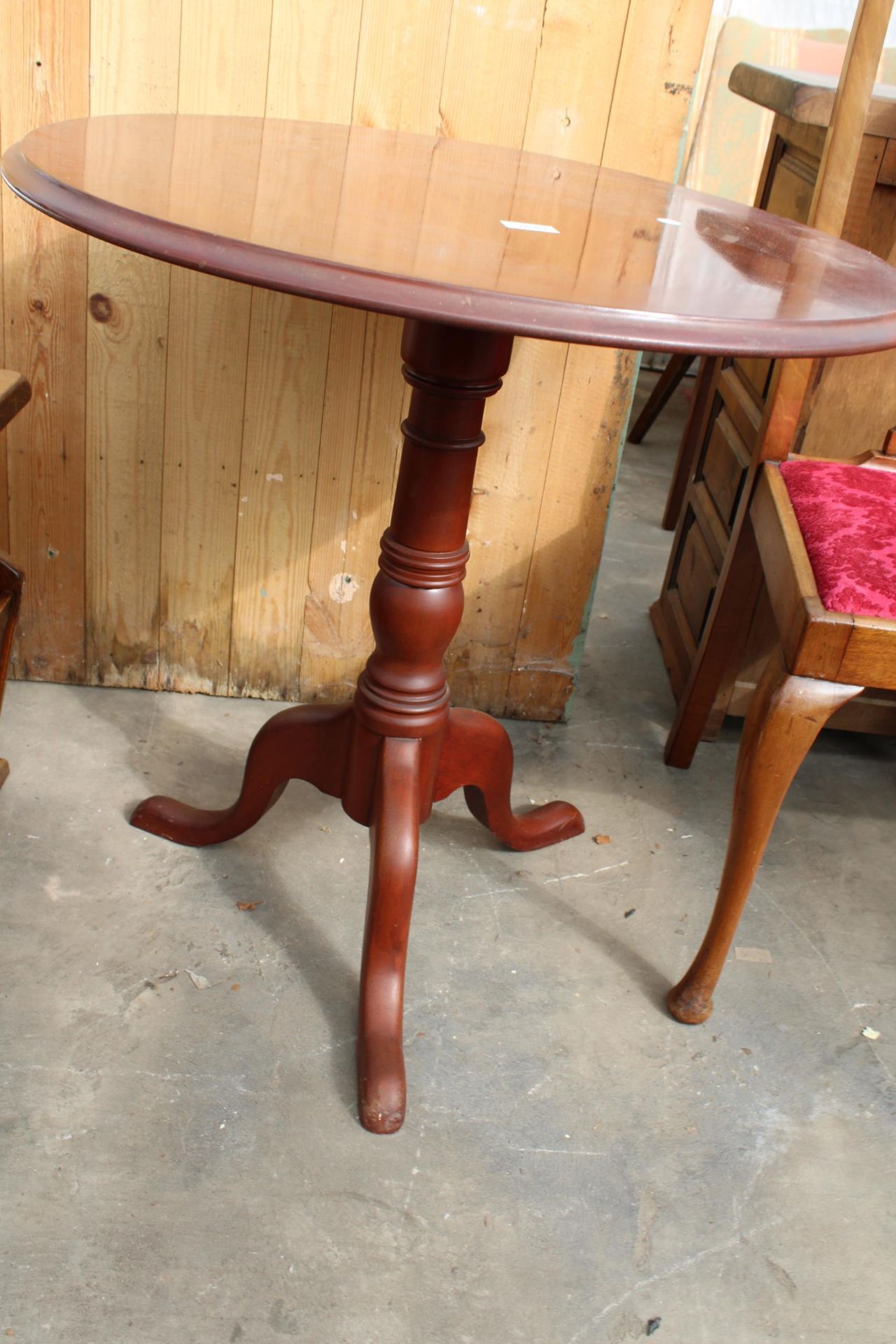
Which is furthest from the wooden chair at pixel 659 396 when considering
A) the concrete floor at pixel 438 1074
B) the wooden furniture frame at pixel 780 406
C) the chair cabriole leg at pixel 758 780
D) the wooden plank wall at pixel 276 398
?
the chair cabriole leg at pixel 758 780

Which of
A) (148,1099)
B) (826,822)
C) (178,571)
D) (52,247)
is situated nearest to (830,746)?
(826,822)

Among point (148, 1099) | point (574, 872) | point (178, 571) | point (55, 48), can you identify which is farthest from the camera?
point (178, 571)

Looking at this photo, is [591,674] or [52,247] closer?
[52,247]

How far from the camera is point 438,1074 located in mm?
1470

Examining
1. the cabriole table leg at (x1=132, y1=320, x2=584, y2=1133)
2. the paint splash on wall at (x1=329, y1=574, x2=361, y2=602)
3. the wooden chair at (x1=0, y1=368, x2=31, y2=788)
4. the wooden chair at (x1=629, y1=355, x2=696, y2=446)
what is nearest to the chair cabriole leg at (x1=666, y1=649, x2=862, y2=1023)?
the cabriole table leg at (x1=132, y1=320, x2=584, y2=1133)

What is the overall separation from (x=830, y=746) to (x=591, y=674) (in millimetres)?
479

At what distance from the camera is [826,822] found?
6.80 ft

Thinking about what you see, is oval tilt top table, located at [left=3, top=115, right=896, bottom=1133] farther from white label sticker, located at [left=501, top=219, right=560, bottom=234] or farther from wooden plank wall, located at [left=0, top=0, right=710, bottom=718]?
wooden plank wall, located at [left=0, top=0, right=710, bottom=718]

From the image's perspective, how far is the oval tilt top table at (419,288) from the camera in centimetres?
97

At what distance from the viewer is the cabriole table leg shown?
1372 millimetres

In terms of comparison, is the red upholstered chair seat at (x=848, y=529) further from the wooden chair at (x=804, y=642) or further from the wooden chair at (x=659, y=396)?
the wooden chair at (x=659, y=396)

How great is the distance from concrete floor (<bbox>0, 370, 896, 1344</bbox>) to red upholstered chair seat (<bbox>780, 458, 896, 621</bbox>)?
60cm

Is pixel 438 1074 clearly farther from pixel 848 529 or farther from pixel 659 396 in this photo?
pixel 659 396

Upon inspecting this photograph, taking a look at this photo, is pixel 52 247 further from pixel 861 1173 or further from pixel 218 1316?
pixel 861 1173
